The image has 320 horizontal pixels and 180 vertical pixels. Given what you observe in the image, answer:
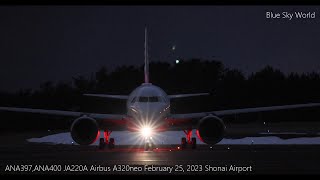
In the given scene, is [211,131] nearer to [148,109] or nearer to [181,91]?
[148,109]

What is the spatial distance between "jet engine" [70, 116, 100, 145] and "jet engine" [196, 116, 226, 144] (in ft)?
18.6

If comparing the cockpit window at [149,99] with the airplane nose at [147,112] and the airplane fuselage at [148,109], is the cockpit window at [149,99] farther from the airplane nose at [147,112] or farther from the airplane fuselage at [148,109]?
the airplane nose at [147,112]

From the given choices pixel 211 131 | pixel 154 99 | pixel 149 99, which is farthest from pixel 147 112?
pixel 211 131

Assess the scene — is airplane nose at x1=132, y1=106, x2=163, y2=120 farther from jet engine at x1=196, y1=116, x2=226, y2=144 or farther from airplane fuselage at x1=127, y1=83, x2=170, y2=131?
jet engine at x1=196, y1=116, x2=226, y2=144

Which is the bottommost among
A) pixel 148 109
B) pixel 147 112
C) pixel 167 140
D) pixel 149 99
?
pixel 147 112

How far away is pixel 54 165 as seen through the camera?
914 inches

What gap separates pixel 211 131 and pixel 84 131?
6886 millimetres

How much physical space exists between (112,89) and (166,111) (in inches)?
2345

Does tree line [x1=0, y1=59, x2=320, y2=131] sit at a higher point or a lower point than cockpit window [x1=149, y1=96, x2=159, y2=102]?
higher

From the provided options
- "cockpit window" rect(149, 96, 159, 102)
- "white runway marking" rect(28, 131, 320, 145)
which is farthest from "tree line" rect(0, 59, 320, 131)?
"cockpit window" rect(149, 96, 159, 102)

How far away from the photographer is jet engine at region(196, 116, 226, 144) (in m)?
35.5

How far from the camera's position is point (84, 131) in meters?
35.7

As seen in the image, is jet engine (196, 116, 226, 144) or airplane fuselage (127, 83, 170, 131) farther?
jet engine (196, 116, 226, 144)

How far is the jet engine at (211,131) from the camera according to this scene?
3547 cm
